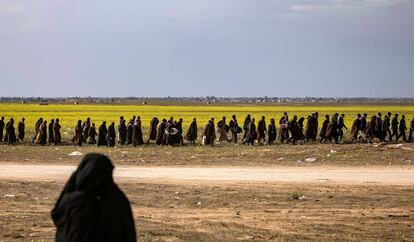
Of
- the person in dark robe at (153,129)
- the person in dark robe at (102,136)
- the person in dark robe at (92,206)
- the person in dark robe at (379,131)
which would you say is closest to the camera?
the person in dark robe at (92,206)

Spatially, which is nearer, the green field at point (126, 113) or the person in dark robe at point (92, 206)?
the person in dark robe at point (92, 206)

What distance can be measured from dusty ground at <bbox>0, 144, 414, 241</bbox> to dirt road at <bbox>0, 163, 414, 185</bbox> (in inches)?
1.2

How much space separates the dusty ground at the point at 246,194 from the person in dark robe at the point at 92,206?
248 inches

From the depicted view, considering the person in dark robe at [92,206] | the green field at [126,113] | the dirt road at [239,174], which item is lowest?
the dirt road at [239,174]

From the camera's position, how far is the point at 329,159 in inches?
973

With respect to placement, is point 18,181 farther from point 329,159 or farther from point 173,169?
point 329,159

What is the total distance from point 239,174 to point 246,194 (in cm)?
431

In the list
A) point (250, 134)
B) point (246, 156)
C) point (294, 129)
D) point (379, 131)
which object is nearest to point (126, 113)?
point (250, 134)

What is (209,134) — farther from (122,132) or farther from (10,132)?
(10,132)

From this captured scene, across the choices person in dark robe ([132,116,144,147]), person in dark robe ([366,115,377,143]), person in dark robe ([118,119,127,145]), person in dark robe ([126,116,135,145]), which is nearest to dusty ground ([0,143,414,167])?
person in dark robe ([132,116,144,147])

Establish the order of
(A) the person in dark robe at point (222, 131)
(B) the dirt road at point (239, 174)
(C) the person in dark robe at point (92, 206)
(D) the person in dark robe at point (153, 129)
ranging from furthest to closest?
1. (A) the person in dark robe at point (222, 131)
2. (D) the person in dark robe at point (153, 129)
3. (B) the dirt road at point (239, 174)
4. (C) the person in dark robe at point (92, 206)

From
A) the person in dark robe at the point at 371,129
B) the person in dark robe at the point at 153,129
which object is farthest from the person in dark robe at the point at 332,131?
the person in dark robe at the point at 153,129

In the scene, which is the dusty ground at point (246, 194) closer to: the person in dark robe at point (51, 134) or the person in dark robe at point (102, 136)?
the person in dark robe at point (102, 136)

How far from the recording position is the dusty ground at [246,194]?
11703 mm
